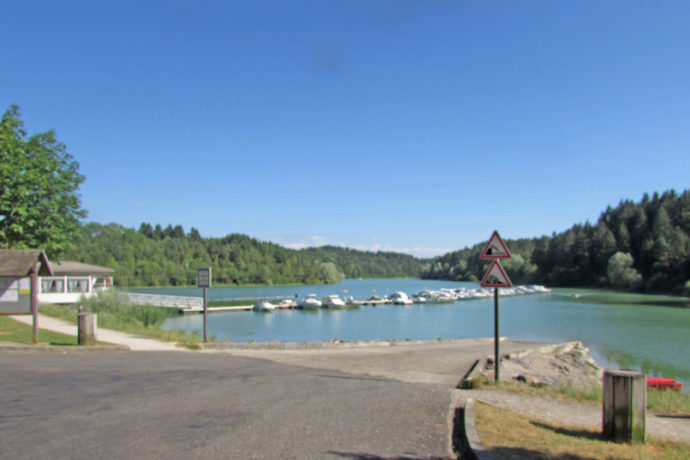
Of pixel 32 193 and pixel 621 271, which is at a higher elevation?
pixel 32 193

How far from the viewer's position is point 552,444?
5.83m

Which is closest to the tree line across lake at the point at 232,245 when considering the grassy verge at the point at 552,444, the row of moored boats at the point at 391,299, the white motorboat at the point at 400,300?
the row of moored boats at the point at 391,299

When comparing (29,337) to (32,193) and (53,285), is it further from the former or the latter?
(53,285)

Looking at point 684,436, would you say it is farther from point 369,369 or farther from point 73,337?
point 73,337

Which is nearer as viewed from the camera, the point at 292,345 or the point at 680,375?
the point at 292,345

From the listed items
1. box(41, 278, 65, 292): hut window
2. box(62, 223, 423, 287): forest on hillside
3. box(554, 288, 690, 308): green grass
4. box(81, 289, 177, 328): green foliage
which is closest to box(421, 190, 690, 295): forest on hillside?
box(554, 288, 690, 308): green grass

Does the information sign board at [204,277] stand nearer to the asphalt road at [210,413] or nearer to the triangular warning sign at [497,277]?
the asphalt road at [210,413]

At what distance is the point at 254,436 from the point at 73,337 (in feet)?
42.8

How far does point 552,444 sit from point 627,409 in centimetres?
109

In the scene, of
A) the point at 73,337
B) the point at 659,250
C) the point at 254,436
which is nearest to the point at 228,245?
the point at 659,250

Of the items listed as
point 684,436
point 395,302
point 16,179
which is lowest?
point 395,302

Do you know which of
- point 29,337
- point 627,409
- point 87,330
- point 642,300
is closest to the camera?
point 627,409

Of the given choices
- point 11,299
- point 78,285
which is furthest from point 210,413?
point 78,285

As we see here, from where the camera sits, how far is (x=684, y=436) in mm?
6953
